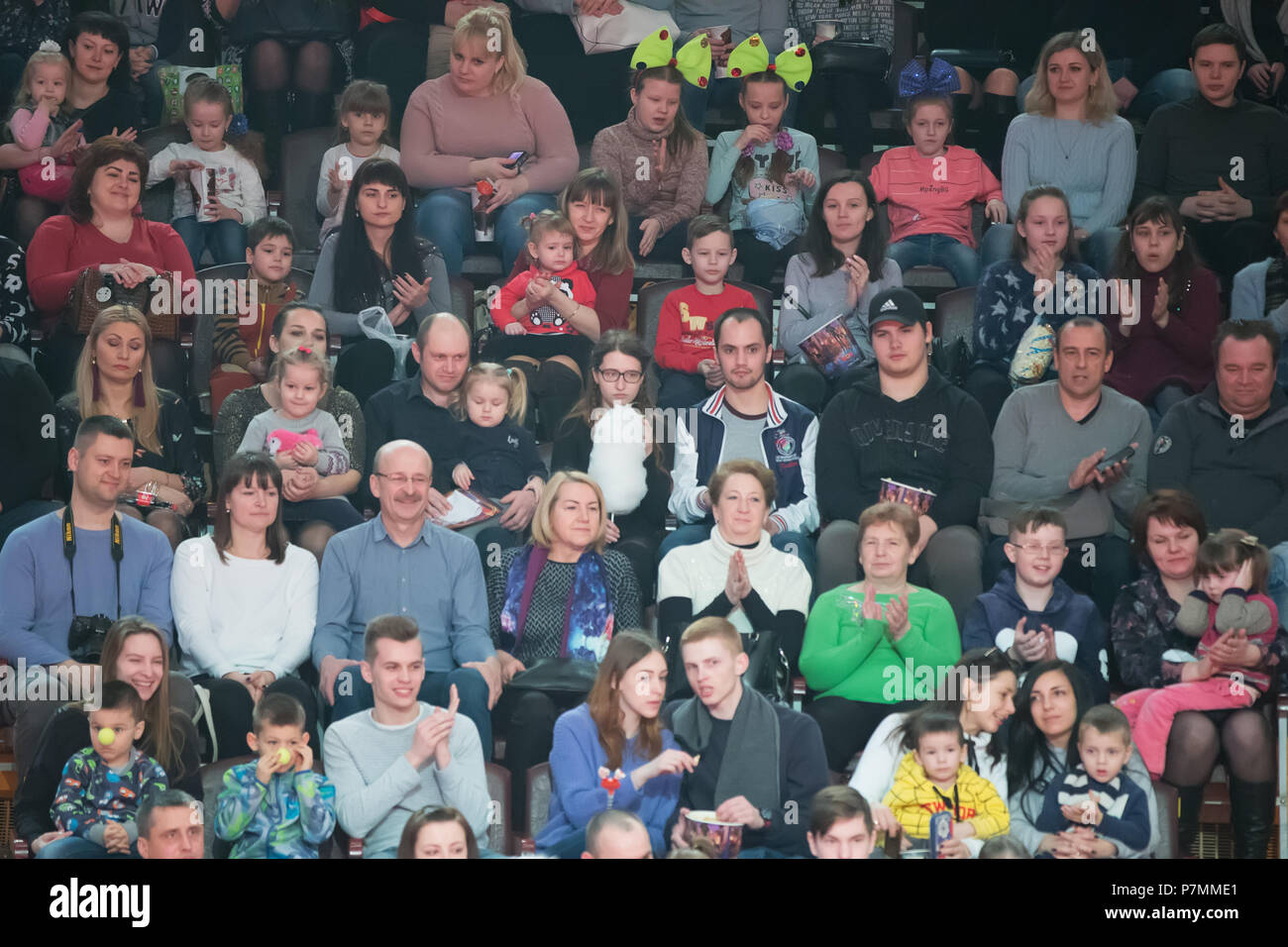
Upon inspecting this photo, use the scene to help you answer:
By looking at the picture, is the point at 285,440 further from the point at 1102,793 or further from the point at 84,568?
the point at 1102,793

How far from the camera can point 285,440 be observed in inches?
240

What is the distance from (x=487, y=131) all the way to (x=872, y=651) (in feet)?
9.72

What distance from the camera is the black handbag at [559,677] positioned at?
548cm

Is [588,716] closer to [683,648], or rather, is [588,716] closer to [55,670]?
[683,648]

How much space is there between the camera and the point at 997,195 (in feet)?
24.6

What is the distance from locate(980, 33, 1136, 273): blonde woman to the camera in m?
7.38

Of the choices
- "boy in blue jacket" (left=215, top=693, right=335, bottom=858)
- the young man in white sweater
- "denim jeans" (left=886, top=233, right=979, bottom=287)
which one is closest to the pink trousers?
the young man in white sweater

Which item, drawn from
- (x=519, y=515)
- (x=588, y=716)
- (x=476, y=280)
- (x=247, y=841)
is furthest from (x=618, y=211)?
(x=247, y=841)

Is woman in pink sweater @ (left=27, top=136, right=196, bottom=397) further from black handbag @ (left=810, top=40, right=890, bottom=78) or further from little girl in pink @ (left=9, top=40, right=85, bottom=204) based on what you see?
black handbag @ (left=810, top=40, right=890, bottom=78)

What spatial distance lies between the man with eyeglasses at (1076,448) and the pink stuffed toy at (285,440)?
2194 mm

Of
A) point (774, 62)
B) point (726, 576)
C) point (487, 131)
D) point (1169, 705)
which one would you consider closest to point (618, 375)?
point (726, 576)

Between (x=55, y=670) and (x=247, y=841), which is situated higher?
(x=55, y=670)

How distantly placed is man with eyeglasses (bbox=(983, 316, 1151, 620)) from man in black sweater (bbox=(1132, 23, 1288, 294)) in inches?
53.8

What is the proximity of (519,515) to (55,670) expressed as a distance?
4.91 ft
